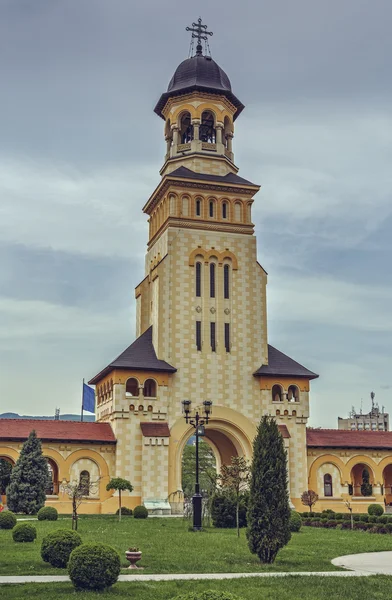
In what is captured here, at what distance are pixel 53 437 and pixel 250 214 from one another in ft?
66.4

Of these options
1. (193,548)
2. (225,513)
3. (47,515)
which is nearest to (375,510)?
(225,513)

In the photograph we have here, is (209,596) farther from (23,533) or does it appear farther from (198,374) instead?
(198,374)

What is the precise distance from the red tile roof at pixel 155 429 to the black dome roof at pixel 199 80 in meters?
24.2

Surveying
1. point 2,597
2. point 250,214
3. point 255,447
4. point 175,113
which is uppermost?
point 175,113

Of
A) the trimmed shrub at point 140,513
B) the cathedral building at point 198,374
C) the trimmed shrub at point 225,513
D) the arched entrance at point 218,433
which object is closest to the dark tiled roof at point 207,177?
the cathedral building at point 198,374

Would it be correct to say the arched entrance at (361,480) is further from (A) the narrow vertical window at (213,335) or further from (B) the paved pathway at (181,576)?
(B) the paved pathway at (181,576)

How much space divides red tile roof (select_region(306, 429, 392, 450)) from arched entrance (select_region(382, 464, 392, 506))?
335 cm

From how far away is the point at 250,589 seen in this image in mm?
14758

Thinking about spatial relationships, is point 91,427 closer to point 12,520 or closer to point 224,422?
point 224,422

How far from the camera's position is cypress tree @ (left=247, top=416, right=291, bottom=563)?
63.8ft

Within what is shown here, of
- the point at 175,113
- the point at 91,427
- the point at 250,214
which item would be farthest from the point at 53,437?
the point at 175,113

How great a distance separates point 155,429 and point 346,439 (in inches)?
551

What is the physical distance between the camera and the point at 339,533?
30.2m

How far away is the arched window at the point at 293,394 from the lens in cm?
4847
